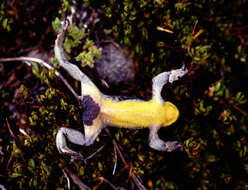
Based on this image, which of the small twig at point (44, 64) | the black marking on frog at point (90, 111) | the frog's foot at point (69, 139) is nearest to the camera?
the frog's foot at point (69, 139)

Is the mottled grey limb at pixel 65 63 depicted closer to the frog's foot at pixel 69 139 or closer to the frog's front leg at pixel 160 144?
the frog's foot at pixel 69 139

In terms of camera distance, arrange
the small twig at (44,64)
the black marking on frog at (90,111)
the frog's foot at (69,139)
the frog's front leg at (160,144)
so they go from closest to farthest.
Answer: the frog's foot at (69,139) → the black marking on frog at (90,111) → the frog's front leg at (160,144) → the small twig at (44,64)

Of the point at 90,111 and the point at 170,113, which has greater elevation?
the point at 90,111

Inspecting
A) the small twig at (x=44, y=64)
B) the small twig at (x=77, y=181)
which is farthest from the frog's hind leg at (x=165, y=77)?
the small twig at (x=77, y=181)

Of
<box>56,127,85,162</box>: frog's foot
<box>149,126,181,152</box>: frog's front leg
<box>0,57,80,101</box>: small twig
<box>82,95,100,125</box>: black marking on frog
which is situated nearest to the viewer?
<box>56,127,85,162</box>: frog's foot

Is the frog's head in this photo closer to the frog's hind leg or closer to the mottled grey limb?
the frog's hind leg

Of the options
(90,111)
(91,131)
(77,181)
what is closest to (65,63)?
(90,111)

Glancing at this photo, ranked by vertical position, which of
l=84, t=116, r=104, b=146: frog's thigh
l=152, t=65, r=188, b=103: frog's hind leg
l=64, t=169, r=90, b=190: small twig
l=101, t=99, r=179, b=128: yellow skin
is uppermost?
l=152, t=65, r=188, b=103: frog's hind leg

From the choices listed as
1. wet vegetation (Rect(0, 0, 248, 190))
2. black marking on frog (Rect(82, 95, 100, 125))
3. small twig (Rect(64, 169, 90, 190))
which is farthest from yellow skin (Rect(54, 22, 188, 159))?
small twig (Rect(64, 169, 90, 190))

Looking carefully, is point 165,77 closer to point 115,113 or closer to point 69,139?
point 115,113
